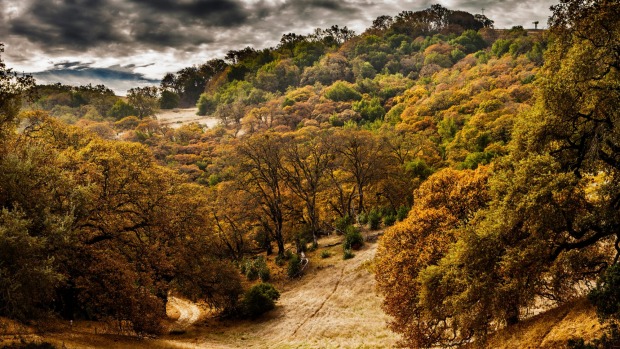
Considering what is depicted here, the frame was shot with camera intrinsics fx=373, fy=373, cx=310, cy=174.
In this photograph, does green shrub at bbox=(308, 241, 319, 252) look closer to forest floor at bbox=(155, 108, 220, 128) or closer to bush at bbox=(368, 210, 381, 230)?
bush at bbox=(368, 210, 381, 230)

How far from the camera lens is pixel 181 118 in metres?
143

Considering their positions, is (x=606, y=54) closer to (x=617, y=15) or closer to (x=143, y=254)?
(x=617, y=15)

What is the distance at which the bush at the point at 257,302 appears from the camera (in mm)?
28469

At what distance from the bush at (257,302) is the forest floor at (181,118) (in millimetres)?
103888

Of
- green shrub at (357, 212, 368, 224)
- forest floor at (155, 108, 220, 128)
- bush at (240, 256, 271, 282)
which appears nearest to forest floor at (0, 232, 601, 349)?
bush at (240, 256, 271, 282)

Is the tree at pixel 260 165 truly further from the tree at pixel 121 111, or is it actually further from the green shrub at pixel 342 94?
the tree at pixel 121 111

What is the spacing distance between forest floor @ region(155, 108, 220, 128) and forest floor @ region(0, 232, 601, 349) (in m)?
101

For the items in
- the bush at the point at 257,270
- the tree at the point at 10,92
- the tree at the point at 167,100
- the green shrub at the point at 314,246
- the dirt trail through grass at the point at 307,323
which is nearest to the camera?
the tree at the point at 10,92

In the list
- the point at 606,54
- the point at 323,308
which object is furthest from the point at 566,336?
the point at 323,308

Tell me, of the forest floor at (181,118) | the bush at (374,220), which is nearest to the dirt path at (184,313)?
the bush at (374,220)

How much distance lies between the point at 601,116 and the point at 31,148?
22048 mm

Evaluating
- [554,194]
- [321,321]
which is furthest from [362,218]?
[554,194]

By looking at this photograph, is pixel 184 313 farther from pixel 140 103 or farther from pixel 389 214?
pixel 140 103

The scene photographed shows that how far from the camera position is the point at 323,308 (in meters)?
27.5
